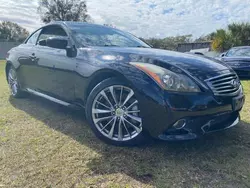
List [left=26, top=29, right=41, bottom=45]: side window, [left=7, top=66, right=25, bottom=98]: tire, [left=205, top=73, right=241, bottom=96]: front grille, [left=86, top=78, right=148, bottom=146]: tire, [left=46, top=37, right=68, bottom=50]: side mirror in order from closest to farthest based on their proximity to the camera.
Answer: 1. [left=205, top=73, right=241, bottom=96]: front grille
2. [left=86, top=78, right=148, bottom=146]: tire
3. [left=46, top=37, right=68, bottom=50]: side mirror
4. [left=26, top=29, right=41, bottom=45]: side window
5. [left=7, top=66, right=25, bottom=98]: tire

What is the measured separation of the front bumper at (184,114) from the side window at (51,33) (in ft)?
6.48

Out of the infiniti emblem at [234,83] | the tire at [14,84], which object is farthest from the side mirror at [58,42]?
the infiniti emblem at [234,83]

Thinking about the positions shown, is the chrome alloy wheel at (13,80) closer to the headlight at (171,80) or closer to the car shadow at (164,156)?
the car shadow at (164,156)

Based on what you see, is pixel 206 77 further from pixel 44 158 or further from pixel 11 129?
pixel 11 129

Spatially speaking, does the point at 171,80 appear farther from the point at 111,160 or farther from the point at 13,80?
the point at 13,80

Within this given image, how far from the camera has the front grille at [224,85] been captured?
2.39 m

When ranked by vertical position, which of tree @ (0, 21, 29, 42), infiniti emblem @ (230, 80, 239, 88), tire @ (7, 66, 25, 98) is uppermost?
tree @ (0, 21, 29, 42)

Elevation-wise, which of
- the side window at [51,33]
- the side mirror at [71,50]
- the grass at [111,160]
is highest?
the side window at [51,33]

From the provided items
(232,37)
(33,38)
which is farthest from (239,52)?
(232,37)

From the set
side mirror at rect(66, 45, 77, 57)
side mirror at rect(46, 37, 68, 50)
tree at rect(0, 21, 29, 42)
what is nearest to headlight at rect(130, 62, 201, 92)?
side mirror at rect(66, 45, 77, 57)

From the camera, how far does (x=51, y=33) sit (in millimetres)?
4000

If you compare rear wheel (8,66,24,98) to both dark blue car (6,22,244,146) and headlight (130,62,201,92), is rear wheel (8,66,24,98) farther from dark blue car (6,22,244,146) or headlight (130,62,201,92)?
headlight (130,62,201,92)

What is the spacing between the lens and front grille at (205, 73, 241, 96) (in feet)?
7.83

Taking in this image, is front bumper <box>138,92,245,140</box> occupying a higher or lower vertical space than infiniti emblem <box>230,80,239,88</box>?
lower
